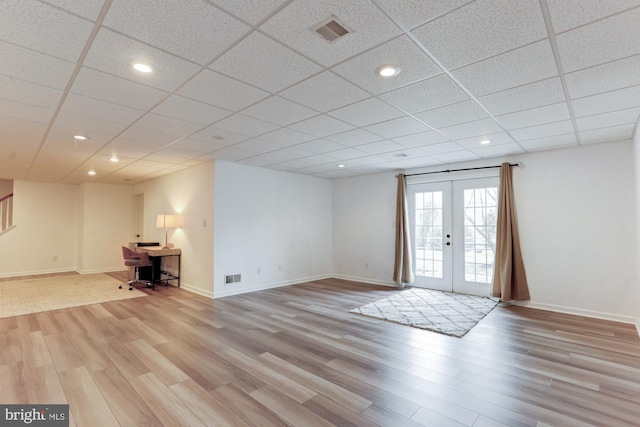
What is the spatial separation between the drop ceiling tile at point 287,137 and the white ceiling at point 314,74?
0.03m

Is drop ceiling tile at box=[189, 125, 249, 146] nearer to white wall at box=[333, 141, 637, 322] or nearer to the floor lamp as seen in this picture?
the floor lamp

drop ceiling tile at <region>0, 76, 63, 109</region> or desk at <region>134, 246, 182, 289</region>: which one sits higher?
drop ceiling tile at <region>0, 76, 63, 109</region>

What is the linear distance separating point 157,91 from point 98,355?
8.75 ft

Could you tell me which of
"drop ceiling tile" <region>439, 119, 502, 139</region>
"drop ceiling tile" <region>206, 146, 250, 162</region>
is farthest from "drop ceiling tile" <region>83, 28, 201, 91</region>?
"drop ceiling tile" <region>439, 119, 502, 139</region>

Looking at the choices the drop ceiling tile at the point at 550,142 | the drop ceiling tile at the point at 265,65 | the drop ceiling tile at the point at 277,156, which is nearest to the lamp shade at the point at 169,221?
the drop ceiling tile at the point at 277,156

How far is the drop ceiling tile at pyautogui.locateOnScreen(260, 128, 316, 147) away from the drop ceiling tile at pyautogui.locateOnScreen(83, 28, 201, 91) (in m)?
1.53

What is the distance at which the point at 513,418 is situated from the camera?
82.8 inches

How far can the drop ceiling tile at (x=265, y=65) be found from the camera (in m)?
2.08

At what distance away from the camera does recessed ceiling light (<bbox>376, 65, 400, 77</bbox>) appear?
7.69ft

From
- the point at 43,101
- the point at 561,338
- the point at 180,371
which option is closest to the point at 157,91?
the point at 43,101

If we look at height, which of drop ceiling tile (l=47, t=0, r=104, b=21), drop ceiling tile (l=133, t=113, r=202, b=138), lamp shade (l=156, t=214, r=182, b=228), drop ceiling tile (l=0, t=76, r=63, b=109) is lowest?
lamp shade (l=156, t=214, r=182, b=228)

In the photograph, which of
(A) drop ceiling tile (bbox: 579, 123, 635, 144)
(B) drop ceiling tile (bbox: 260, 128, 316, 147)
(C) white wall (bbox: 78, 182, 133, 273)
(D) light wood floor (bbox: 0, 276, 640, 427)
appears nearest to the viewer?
(D) light wood floor (bbox: 0, 276, 640, 427)

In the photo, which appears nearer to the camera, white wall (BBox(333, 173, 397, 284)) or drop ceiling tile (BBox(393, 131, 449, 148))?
drop ceiling tile (BBox(393, 131, 449, 148))

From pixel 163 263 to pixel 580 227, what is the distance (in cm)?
819
